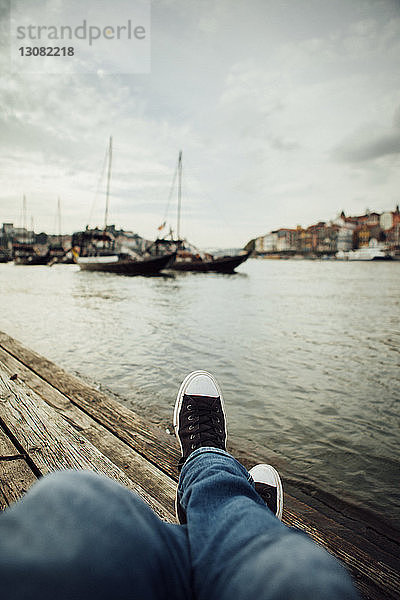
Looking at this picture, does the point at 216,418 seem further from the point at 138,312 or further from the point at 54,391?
the point at 138,312

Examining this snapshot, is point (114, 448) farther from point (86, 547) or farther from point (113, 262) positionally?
point (113, 262)

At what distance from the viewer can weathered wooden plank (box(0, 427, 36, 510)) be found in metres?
1.28

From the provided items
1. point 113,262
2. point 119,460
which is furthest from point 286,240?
point 119,460

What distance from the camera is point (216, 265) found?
39.3 metres

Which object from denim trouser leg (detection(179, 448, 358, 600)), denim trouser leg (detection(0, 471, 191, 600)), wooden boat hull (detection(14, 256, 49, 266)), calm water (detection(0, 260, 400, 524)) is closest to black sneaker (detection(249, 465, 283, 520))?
denim trouser leg (detection(179, 448, 358, 600))

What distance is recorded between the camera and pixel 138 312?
37.0ft

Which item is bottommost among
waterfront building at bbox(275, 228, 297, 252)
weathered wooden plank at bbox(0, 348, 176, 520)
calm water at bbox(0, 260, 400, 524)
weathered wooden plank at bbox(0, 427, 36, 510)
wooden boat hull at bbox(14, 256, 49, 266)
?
calm water at bbox(0, 260, 400, 524)

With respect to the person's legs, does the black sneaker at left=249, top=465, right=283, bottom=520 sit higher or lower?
lower

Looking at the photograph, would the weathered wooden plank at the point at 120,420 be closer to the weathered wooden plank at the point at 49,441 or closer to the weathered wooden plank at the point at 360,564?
the weathered wooden plank at the point at 49,441

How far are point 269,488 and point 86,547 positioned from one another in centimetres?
127

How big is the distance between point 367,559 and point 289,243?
140563 mm

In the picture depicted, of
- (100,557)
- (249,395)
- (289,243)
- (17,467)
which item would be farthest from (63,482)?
(289,243)

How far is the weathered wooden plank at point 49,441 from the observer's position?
1.50 metres

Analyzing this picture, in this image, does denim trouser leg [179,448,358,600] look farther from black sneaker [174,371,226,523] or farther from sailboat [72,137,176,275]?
sailboat [72,137,176,275]
